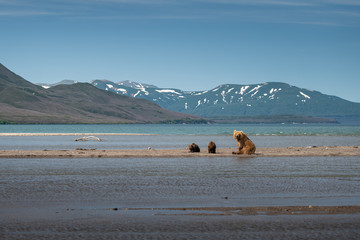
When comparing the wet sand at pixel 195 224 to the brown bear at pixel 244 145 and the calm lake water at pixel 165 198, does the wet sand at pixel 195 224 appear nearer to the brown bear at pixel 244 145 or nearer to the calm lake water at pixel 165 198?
the calm lake water at pixel 165 198

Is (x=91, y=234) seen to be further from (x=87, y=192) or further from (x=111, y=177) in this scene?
(x=111, y=177)

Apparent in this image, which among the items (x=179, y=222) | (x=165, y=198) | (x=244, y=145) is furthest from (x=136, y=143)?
(x=179, y=222)

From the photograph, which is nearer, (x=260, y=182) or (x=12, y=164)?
(x=260, y=182)

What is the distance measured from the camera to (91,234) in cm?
1115

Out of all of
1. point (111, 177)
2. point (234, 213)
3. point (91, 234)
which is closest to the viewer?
point (91, 234)

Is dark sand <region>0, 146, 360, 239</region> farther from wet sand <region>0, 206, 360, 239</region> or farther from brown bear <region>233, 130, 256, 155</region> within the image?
brown bear <region>233, 130, 256, 155</region>

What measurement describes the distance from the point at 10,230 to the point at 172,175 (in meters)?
12.4

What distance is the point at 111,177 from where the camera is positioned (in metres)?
22.4

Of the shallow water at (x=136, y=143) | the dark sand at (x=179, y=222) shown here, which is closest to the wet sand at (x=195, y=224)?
the dark sand at (x=179, y=222)

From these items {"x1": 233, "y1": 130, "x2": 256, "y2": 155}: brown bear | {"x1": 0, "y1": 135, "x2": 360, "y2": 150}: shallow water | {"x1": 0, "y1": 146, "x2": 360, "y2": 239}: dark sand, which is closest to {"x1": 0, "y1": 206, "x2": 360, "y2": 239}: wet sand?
{"x1": 0, "y1": 146, "x2": 360, "y2": 239}: dark sand

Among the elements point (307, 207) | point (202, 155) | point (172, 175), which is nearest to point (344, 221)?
point (307, 207)

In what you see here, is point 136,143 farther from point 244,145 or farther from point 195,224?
point 195,224

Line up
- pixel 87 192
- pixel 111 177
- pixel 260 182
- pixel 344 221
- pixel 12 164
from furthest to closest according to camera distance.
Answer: pixel 12 164 < pixel 111 177 < pixel 260 182 < pixel 87 192 < pixel 344 221

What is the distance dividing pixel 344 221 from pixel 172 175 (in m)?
11.7
